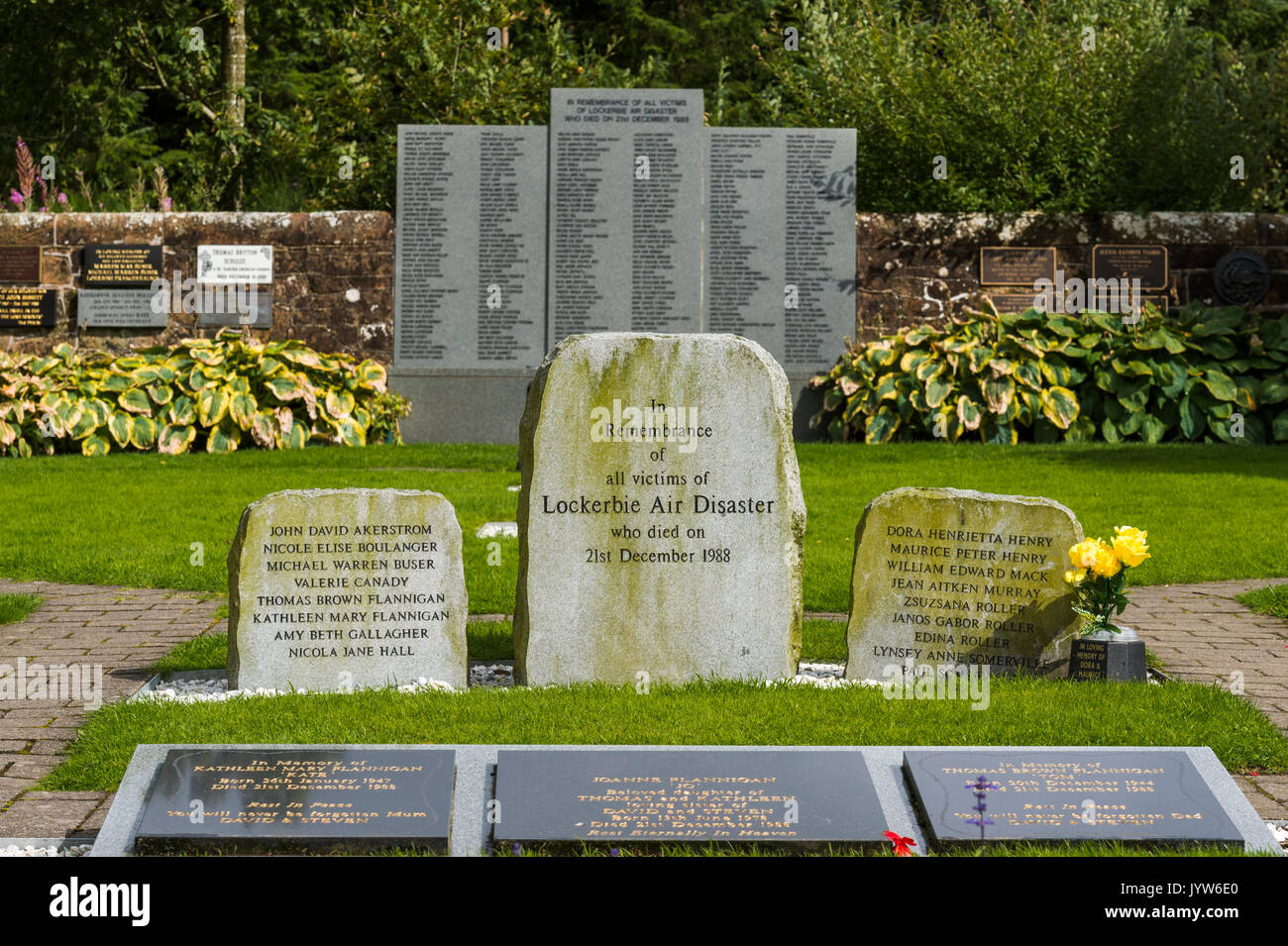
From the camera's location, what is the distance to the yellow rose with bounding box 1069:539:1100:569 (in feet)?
18.3

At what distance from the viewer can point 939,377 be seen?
13195 millimetres

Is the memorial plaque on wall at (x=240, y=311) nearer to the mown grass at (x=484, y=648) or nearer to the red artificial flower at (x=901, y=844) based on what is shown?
the mown grass at (x=484, y=648)

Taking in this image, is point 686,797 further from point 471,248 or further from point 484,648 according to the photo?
point 471,248

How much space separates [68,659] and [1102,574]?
4.56 meters

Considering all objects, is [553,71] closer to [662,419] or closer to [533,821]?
[662,419]

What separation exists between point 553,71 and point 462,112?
88.5 inches

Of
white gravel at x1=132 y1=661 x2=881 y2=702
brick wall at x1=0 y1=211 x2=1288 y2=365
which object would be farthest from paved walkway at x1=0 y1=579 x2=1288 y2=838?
brick wall at x1=0 y1=211 x2=1288 y2=365

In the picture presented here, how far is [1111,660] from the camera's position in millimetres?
5574

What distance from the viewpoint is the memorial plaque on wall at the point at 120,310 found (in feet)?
48.5

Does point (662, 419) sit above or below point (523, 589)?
above

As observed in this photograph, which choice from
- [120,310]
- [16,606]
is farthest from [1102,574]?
[120,310]

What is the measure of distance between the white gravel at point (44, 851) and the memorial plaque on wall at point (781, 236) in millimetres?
10951

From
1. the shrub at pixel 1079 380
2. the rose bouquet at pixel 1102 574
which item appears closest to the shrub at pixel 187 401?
the shrub at pixel 1079 380
